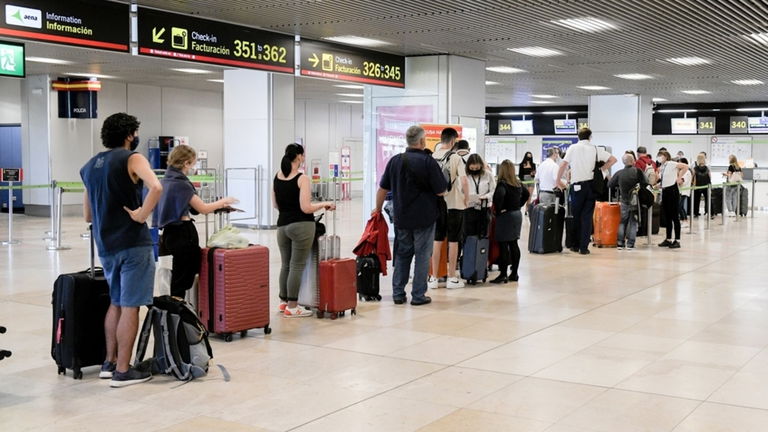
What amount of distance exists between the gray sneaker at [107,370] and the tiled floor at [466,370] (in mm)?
78

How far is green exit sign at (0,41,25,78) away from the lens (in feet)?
32.5

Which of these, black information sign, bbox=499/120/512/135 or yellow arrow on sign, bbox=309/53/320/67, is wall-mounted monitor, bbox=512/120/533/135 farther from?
yellow arrow on sign, bbox=309/53/320/67

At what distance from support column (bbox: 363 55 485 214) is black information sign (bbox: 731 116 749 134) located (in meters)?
14.4

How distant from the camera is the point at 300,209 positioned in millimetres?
7246

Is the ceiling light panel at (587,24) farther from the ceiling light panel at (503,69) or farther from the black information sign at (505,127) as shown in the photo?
the black information sign at (505,127)

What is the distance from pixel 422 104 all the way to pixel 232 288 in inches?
343

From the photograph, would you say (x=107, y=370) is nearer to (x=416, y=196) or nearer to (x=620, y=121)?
(x=416, y=196)

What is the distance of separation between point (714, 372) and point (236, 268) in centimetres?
349

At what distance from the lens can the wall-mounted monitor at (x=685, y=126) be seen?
27062 millimetres

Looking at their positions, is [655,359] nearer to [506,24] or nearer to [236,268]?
[236,268]

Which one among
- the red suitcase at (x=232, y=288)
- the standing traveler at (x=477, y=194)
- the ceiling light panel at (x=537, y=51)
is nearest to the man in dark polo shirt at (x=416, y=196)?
the standing traveler at (x=477, y=194)

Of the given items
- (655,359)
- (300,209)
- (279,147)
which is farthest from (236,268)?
(279,147)

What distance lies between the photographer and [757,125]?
26.2 meters

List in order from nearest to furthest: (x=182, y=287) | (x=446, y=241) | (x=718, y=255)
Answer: (x=182, y=287), (x=446, y=241), (x=718, y=255)
